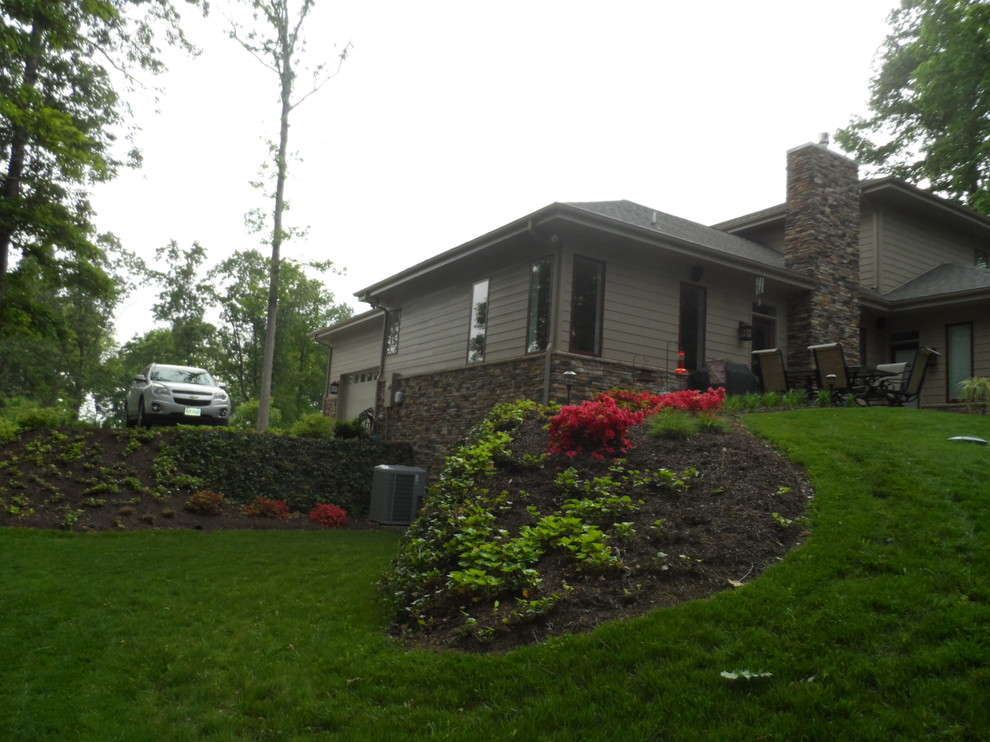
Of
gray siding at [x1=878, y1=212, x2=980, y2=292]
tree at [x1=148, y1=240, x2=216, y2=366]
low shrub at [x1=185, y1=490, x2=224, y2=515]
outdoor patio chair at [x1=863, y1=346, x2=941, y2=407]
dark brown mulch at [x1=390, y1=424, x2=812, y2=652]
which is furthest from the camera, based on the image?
tree at [x1=148, y1=240, x2=216, y2=366]

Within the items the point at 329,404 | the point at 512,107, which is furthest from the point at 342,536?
the point at 329,404

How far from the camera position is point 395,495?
11.9 m

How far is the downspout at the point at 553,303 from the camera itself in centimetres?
1055

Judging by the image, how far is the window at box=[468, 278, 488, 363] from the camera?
13.2m

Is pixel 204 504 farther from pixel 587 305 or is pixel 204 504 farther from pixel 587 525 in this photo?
pixel 587 525

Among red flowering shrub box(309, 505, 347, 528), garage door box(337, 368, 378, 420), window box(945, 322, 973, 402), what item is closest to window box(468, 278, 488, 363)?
red flowering shrub box(309, 505, 347, 528)

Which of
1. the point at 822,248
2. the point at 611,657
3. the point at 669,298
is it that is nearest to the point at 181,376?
the point at 669,298

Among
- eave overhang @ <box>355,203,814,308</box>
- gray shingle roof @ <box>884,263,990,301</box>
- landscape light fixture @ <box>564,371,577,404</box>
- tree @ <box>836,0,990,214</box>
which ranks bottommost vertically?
landscape light fixture @ <box>564,371,577,404</box>

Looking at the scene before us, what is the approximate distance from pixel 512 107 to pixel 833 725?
14.0 meters

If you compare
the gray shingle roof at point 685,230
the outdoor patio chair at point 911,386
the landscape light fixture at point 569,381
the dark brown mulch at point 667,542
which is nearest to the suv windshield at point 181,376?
the landscape light fixture at point 569,381

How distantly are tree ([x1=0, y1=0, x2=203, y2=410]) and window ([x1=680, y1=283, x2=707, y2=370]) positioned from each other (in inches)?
408

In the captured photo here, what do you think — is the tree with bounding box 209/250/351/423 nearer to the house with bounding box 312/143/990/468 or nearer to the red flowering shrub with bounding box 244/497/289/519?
the house with bounding box 312/143/990/468

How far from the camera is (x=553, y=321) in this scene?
10898 millimetres

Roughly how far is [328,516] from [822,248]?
10442 millimetres
